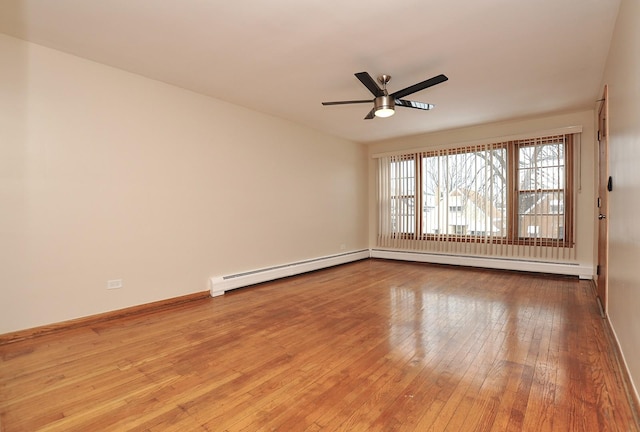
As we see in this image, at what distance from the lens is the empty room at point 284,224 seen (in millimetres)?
1942

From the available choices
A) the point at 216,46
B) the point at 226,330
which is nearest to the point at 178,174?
the point at 216,46

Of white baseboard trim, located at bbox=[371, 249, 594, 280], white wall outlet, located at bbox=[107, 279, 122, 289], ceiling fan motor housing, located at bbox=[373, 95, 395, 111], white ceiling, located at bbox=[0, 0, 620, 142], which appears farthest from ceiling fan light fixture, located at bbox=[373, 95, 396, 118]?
white baseboard trim, located at bbox=[371, 249, 594, 280]

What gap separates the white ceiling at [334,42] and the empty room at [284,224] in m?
0.03

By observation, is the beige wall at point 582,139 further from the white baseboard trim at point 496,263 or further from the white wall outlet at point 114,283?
the white wall outlet at point 114,283

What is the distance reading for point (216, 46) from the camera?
3.06 metres

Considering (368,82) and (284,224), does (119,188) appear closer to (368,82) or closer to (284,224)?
(284,224)

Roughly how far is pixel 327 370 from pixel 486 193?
501cm

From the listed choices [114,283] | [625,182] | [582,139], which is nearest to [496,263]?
[582,139]

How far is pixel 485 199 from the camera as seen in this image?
587 cm

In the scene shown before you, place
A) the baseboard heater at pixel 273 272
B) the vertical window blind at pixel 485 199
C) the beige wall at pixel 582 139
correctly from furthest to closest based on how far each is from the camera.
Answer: the vertical window blind at pixel 485 199 < the beige wall at pixel 582 139 < the baseboard heater at pixel 273 272

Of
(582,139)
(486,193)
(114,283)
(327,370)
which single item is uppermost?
(582,139)

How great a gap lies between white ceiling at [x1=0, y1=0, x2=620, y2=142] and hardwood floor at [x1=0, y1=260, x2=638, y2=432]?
9.05ft

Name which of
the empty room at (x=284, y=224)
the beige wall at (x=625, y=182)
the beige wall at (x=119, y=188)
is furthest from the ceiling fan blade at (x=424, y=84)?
the beige wall at (x=119, y=188)

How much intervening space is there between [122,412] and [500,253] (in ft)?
20.0
